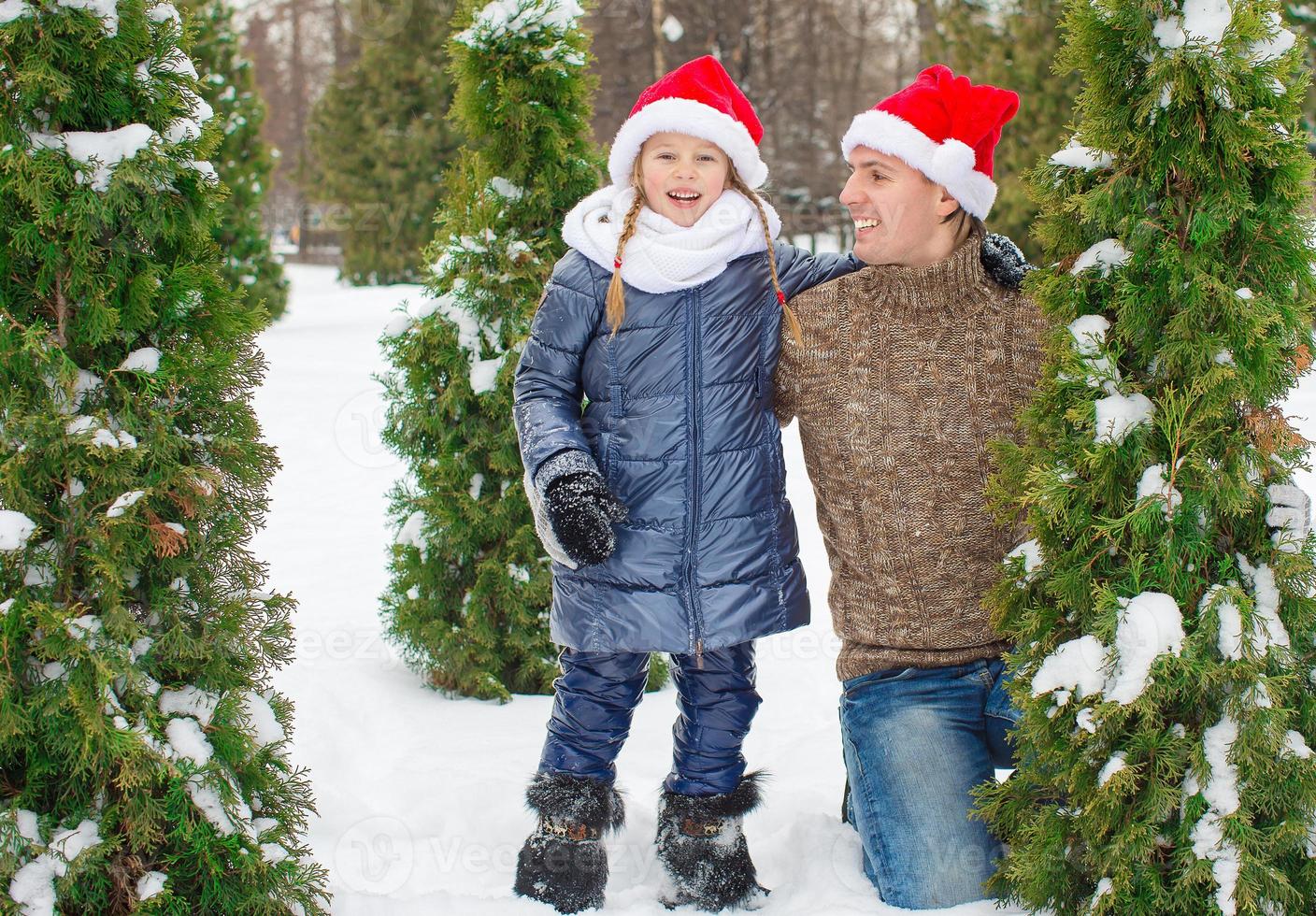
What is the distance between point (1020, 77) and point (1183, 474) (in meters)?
8.47

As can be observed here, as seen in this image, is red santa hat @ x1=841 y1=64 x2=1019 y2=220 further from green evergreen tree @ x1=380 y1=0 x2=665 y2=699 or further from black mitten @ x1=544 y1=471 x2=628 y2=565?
green evergreen tree @ x1=380 y1=0 x2=665 y2=699

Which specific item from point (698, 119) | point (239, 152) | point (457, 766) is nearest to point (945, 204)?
point (698, 119)

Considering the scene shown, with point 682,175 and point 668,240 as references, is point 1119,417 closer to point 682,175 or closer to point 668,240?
point 668,240

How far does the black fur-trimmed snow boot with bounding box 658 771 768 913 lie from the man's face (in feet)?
4.50

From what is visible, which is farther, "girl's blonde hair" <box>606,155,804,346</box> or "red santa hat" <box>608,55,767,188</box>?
"red santa hat" <box>608,55,767,188</box>

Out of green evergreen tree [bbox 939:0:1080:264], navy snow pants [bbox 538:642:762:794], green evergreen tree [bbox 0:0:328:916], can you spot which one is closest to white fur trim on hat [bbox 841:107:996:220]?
navy snow pants [bbox 538:642:762:794]

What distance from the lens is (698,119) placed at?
2.68 meters

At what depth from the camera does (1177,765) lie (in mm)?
1961

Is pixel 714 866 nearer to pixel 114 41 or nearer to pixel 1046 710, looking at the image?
pixel 1046 710

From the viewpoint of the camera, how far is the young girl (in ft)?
8.50

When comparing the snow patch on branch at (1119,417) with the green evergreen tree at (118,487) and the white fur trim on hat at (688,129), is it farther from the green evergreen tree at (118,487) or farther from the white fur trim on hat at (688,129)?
the green evergreen tree at (118,487)

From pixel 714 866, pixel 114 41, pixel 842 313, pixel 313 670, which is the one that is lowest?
pixel 313 670

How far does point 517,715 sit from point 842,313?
1909mm

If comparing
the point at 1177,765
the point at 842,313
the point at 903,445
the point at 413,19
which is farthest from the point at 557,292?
the point at 413,19
